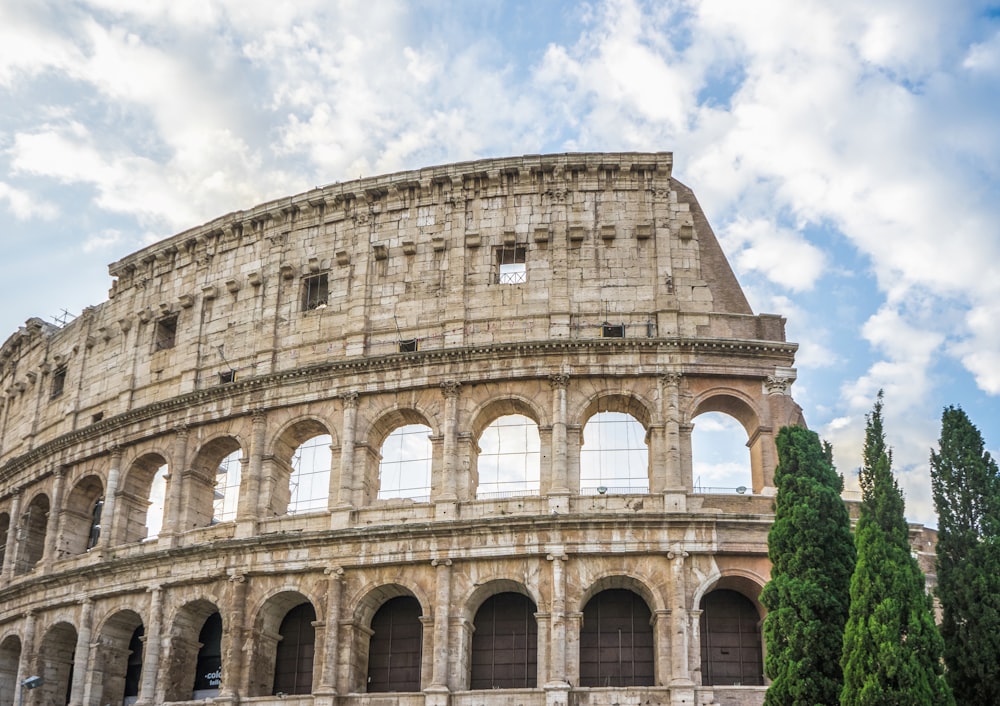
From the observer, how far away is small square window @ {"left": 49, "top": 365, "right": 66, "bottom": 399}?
40.6 m

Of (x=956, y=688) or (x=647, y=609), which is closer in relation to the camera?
(x=956, y=688)

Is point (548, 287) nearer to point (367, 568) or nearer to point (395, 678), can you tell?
point (367, 568)

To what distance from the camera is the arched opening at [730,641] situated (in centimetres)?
2806

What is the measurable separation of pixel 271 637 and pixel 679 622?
1103 cm

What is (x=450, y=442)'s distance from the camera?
30312 millimetres

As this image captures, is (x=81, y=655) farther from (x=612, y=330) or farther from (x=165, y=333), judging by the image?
(x=612, y=330)

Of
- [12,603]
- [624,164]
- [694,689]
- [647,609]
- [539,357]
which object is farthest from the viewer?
[12,603]

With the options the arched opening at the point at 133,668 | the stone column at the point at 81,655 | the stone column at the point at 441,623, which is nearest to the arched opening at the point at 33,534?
the stone column at the point at 81,655

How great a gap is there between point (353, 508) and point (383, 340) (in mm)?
5040

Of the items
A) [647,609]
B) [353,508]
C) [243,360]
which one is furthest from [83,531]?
[647,609]


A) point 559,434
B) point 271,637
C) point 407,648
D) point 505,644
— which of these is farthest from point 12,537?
point 559,434

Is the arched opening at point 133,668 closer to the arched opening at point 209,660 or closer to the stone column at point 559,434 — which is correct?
the arched opening at point 209,660

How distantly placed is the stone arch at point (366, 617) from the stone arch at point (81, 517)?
11.3 meters

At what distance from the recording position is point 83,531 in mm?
37250
